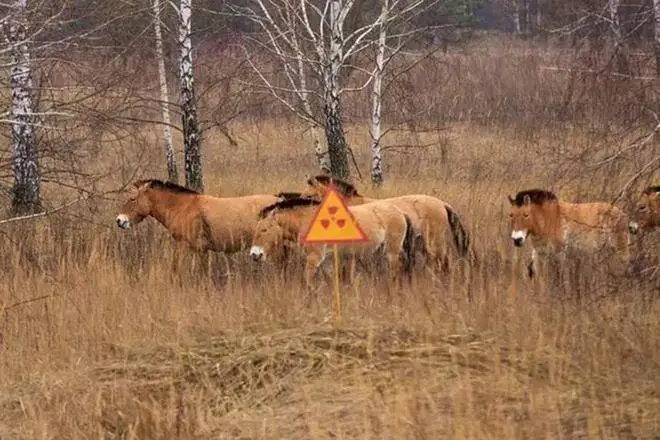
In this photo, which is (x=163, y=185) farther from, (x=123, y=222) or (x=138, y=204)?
(x=123, y=222)

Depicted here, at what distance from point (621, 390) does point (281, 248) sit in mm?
6118

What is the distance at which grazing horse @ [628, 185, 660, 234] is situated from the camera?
801cm

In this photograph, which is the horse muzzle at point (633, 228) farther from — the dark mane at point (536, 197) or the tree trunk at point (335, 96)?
the tree trunk at point (335, 96)

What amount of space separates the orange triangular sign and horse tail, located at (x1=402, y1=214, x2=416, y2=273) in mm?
3170

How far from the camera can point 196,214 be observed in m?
13.1

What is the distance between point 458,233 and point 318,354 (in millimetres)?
5383

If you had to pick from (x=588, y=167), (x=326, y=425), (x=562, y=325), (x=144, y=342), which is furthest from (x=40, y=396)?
(x=588, y=167)

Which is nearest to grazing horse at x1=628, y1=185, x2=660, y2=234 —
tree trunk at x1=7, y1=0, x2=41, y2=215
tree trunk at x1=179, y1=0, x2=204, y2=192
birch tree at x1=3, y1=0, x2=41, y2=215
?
birch tree at x1=3, y1=0, x2=41, y2=215

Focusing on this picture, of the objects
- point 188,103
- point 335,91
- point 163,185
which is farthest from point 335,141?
point 163,185

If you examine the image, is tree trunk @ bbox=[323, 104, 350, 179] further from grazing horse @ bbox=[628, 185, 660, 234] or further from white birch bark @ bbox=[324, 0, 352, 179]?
grazing horse @ bbox=[628, 185, 660, 234]

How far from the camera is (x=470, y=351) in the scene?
7277 mm

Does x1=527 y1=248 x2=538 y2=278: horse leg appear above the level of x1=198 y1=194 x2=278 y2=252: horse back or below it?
below

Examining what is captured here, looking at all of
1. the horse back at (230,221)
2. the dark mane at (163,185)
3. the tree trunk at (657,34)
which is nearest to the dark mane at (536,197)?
the horse back at (230,221)

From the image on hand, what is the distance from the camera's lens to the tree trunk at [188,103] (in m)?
17.6
